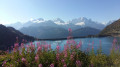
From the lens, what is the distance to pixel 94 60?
6203 millimetres

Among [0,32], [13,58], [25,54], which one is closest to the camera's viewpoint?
[13,58]

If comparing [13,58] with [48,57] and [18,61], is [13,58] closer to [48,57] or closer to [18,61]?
[18,61]

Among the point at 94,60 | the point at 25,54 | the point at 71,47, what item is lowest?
the point at 94,60

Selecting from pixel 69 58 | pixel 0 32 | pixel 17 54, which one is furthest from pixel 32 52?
pixel 0 32

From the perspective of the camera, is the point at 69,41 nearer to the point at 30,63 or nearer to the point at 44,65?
the point at 44,65

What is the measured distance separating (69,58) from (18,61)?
2313 mm

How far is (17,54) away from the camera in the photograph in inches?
217

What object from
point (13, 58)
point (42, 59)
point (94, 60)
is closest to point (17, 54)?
point (13, 58)

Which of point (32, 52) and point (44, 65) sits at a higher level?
point (32, 52)

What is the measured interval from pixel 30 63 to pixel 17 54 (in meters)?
1.13

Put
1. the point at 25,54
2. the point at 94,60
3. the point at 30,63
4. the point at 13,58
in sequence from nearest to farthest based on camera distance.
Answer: the point at 30,63, the point at 13,58, the point at 25,54, the point at 94,60

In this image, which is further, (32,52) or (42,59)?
(32,52)

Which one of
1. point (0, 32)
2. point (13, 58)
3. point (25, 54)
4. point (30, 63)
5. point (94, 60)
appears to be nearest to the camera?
point (30, 63)

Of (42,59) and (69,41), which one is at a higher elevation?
(69,41)
